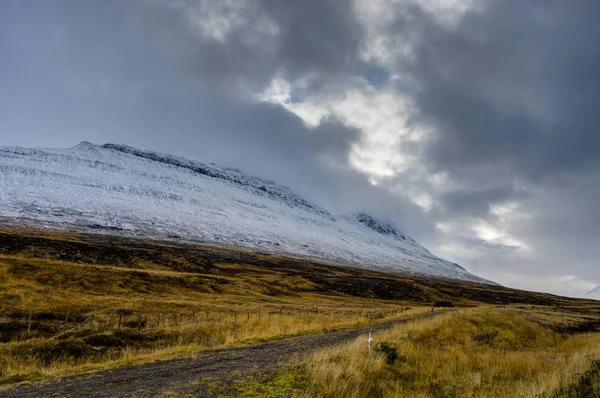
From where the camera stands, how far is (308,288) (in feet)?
274

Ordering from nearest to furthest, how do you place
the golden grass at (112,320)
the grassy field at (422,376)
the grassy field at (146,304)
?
the grassy field at (422,376) → the golden grass at (112,320) → the grassy field at (146,304)

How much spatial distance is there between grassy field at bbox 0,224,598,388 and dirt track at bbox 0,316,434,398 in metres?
1.64

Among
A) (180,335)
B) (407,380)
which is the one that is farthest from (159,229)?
(407,380)

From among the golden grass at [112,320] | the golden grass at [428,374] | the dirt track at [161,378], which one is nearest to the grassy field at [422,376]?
the golden grass at [428,374]

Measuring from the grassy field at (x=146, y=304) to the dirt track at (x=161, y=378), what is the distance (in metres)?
1.64

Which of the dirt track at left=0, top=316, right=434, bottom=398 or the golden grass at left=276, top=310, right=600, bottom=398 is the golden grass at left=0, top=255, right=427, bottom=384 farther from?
the golden grass at left=276, top=310, right=600, bottom=398

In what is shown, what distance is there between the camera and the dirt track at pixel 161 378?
360 inches

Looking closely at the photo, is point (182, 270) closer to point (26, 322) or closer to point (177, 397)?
point (26, 322)

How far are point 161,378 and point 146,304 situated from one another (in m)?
31.6

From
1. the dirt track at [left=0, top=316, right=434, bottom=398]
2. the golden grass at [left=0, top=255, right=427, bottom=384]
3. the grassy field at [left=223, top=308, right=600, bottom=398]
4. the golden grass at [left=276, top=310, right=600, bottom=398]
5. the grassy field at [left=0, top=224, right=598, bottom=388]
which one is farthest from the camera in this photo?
the grassy field at [left=0, top=224, right=598, bottom=388]

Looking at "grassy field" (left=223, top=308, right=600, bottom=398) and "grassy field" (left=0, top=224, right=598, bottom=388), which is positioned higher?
"grassy field" (left=223, top=308, right=600, bottom=398)

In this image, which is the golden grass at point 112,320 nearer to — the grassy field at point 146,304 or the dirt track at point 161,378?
the grassy field at point 146,304

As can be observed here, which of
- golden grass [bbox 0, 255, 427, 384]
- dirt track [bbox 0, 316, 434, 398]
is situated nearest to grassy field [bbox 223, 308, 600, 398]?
dirt track [bbox 0, 316, 434, 398]

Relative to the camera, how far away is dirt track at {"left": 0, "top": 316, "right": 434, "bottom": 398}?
9.16 metres
